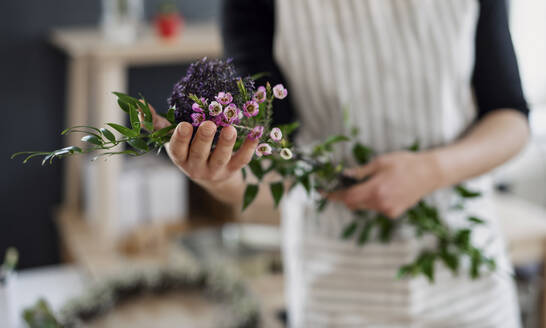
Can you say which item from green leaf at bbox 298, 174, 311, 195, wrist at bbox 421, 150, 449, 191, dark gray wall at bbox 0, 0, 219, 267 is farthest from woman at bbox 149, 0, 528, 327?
dark gray wall at bbox 0, 0, 219, 267

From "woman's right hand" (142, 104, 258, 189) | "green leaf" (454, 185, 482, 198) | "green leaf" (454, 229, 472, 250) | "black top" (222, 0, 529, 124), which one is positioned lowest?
"green leaf" (454, 229, 472, 250)

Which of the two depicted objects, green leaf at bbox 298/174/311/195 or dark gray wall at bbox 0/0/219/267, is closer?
green leaf at bbox 298/174/311/195

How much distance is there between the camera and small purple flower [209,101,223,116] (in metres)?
0.44

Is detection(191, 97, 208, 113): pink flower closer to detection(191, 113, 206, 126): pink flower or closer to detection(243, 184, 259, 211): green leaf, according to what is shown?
detection(191, 113, 206, 126): pink flower

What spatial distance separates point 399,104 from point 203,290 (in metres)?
0.64

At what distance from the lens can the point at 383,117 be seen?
3.14 feet

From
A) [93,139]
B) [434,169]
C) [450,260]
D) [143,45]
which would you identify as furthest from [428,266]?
[143,45]

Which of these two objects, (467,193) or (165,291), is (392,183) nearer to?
(467,193)

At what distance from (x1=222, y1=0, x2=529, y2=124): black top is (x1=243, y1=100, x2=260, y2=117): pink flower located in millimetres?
431

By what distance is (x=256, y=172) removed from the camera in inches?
24.4

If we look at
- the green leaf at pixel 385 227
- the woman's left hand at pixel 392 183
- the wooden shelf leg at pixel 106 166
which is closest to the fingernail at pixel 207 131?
the woman's left hand at pixel 392 183

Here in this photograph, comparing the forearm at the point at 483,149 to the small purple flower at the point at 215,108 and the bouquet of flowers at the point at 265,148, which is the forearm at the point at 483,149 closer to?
the bouquet of flowers at the point at 265,148

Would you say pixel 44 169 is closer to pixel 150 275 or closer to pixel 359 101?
pixel 150 275

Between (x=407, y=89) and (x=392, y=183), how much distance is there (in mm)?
213
